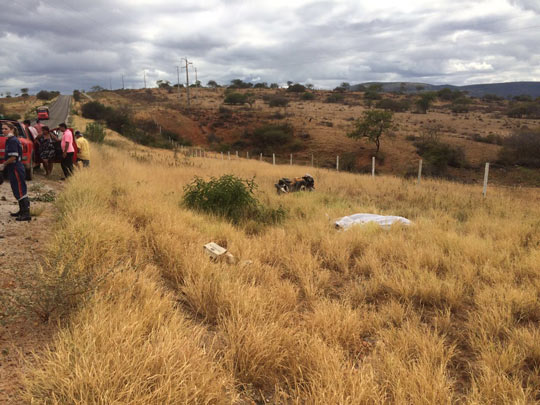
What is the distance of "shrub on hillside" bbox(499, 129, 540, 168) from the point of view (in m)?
27.5

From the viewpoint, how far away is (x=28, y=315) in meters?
3.01

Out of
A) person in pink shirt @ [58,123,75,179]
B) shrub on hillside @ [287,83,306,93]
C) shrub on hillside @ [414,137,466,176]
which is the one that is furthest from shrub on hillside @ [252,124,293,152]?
shrub on hillside @ [287,83,306,93]

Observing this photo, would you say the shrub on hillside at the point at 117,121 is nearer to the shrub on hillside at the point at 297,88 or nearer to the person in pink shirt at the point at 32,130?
the person in pink shirt at the point at 32,130

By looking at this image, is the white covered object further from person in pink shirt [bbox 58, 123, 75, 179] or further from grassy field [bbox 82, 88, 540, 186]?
grassy field [bbox 82, 88, 540, 186]

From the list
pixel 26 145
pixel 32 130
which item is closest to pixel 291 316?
pixel 26 145

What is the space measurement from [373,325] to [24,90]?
114 m

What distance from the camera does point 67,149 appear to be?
10.7 meters

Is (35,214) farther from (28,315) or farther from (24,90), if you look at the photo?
(24,90)

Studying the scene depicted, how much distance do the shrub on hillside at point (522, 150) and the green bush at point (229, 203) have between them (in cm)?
2826

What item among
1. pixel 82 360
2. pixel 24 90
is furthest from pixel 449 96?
pixel 24 90

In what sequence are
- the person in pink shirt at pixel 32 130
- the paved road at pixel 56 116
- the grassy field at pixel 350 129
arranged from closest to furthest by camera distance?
the person in pink shirt at pixel 32 130 < the grassy field at pixel 350 129 < the paved road at pixel 56 116

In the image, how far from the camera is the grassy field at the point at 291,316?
7.84 ft

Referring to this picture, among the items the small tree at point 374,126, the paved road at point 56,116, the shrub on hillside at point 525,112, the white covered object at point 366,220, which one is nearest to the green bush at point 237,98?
the paved road at point 56,116

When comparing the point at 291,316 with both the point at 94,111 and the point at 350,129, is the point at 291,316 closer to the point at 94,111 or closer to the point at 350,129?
A: the point at 350,129
